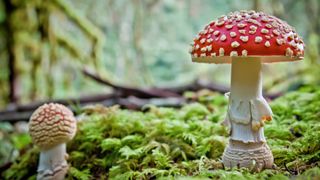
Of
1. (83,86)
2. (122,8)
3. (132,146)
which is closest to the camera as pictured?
(132,146)

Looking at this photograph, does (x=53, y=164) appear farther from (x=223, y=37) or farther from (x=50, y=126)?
(x=223, y=37)

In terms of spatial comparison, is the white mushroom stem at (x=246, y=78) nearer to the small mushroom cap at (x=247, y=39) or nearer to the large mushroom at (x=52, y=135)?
the small mushroom cap at (x=247, y=39)

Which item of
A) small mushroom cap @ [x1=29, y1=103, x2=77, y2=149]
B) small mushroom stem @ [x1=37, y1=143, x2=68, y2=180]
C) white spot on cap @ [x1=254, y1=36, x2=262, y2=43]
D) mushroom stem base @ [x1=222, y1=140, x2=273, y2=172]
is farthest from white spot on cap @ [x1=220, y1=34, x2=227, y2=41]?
small mushroom stem @ [x1=37, y1=143, x2=68, y2=180]

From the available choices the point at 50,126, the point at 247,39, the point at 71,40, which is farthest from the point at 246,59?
the point at 71,40

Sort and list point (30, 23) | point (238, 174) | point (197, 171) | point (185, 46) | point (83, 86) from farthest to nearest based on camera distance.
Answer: point (185, 46) → point (83, 86) → point (30, 23) → point (197, 171) → point (238, 174)

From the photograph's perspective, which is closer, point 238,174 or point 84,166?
point 238,174

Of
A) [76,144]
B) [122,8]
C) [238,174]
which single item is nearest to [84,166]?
[76,144]

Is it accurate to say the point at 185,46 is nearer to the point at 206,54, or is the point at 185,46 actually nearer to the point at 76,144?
the point at 76,144

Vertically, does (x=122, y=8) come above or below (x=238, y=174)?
above
